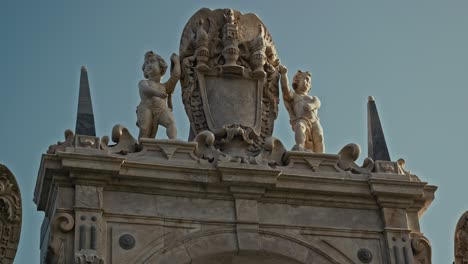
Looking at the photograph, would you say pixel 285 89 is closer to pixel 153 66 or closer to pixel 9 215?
pixel 153 66

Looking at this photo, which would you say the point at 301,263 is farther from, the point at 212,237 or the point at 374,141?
the point at 374,141

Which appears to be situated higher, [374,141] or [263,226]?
[374,141]

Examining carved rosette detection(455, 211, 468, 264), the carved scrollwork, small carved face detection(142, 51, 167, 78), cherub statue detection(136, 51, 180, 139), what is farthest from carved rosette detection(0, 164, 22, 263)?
carved rosette detection(455, 211, 468, 264)

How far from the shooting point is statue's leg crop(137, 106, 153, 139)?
23453 mm

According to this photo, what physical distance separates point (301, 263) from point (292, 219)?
0.80 meters

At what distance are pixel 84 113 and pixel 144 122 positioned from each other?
3.75 ft

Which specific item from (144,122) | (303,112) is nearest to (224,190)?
(144,122)

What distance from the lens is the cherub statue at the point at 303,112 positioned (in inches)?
946

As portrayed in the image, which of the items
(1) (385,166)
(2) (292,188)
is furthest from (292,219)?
(1) (385,166)

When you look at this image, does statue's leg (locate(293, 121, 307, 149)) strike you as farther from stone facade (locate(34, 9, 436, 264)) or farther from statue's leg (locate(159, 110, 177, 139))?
statue's leg (locate(159, 110, 177, 139))

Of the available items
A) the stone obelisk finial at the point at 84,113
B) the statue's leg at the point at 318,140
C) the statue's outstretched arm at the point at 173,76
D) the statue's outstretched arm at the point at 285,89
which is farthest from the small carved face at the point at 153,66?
the statue's leg at the point at 318,140

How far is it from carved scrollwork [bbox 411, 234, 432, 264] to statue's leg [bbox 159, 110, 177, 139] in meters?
4.40

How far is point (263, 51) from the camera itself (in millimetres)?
24781

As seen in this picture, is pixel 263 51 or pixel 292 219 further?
pixel 263 51
